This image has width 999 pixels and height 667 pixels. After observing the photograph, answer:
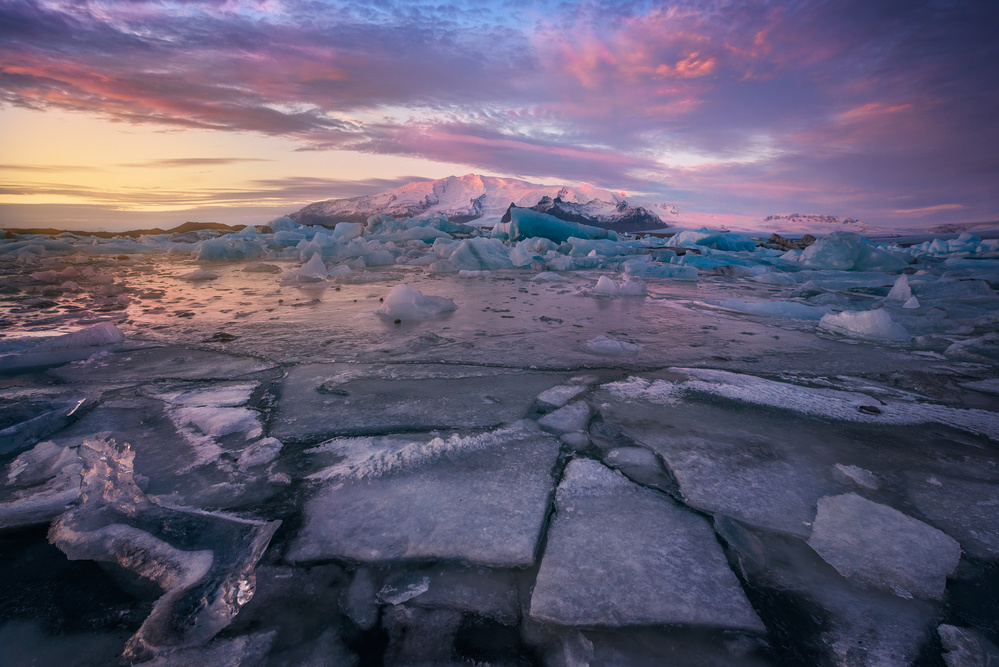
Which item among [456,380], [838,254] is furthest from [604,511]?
[838,254]

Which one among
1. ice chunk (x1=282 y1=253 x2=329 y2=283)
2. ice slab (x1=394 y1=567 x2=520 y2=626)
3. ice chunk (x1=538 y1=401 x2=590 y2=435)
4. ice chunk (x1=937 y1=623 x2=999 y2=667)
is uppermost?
ice chunk (x1=937 y1=623 x2=999 y2=667)

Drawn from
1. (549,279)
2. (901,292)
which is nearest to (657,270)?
(549,279)

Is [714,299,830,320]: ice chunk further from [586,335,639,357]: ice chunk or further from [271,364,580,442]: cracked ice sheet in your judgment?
[271,364,580,442]: cracked ice sheet

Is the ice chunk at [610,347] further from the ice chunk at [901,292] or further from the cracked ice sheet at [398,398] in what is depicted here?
the ice chunk at [901,292]

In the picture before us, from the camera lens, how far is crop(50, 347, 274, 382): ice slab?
7.16 ft

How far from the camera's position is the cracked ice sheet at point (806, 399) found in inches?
70.6

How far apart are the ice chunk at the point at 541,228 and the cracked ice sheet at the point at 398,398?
36.5ft

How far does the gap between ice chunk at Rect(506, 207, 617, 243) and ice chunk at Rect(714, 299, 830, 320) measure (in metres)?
8.74

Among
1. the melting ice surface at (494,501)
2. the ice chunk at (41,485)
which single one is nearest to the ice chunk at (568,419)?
the melting ice surface at (494,501)

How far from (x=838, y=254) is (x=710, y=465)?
371 inches

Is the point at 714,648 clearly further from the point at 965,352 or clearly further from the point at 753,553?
the point at 965,352

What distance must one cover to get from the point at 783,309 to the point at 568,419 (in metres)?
3.50

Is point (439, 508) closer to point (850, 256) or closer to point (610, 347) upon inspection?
point (610, 347)

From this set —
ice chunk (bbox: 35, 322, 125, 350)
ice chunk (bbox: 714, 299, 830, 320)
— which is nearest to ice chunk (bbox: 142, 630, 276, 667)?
ice chunk (bbox: 35, 322, 125, 350)
